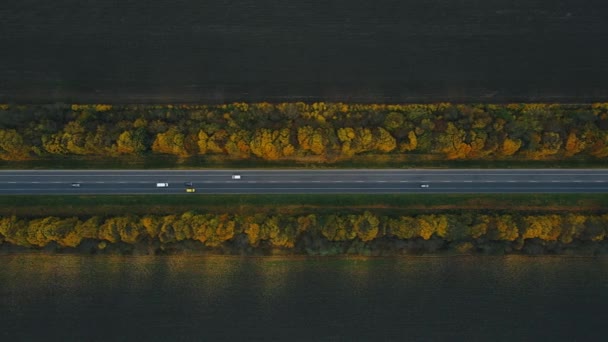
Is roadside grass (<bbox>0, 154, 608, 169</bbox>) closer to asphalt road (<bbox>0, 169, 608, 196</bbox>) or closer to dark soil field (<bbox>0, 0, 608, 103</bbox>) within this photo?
asphalt road (<bbox>0, 169, 608, 196</bbox>)

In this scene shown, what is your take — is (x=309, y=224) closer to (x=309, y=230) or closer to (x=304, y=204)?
(x=309, y=230)

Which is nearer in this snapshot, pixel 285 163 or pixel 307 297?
pixel 307 297

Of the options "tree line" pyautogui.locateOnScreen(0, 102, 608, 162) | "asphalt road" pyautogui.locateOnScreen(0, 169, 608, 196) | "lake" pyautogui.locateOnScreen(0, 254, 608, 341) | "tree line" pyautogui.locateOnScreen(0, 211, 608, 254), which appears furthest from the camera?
"asphalt road" pyautogui.locateOnScreen(0, 169, 608, 196)

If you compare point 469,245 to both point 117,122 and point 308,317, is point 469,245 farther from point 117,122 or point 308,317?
point 117,122

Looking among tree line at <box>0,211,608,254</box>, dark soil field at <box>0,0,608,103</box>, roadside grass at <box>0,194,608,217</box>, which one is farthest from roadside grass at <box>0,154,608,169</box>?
dark soil field at <box>0,0,608,103</box>

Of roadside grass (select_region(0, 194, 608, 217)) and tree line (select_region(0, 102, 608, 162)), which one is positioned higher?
tree line (select_region(0, 102, 608, 162))

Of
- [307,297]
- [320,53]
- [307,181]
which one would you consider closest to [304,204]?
[307,181]

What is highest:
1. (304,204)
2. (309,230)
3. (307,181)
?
(307,181)
